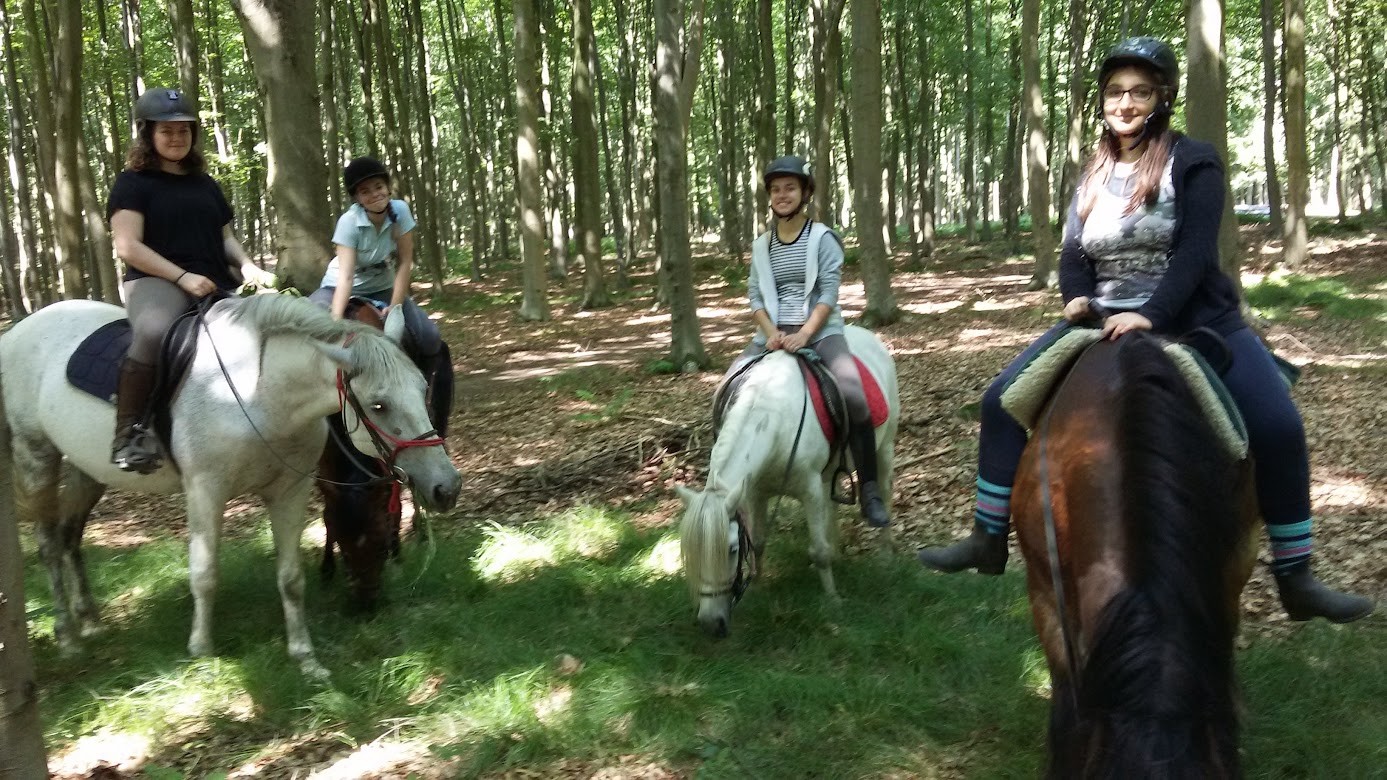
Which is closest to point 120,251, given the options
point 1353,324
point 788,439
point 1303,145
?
point 788,439

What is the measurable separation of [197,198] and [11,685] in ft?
10.4

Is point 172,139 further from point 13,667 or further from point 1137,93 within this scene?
point 1137,93

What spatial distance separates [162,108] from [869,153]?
1064 centimetres

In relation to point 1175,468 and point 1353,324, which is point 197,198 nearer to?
point 1175,468

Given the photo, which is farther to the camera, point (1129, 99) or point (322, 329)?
point (322, 329)

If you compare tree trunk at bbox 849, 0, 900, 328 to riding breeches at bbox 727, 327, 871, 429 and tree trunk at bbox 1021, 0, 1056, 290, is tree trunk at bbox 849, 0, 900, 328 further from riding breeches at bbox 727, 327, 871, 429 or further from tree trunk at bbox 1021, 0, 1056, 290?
riding breeches at bbox 727, 327, 871, 429

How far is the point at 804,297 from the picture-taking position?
223 inches

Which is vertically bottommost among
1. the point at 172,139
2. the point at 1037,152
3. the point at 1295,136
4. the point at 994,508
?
the point at 994,508

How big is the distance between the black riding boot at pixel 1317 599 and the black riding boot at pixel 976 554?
1.00m

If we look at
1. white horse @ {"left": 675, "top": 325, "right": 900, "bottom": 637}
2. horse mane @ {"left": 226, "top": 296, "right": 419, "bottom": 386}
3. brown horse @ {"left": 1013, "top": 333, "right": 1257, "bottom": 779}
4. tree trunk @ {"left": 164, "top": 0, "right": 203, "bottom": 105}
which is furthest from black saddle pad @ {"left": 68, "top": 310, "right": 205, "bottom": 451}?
tree trunk @ {"left": 164, "top": 0, "right": 203, "bottom": 105}

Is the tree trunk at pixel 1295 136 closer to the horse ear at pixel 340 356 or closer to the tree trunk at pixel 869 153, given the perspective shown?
the tree trunk at pixel 869 153

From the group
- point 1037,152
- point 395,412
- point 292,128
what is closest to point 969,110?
point 1037,152

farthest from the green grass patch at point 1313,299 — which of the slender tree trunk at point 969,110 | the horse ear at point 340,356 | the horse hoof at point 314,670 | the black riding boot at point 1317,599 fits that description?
the slender tree trunk at point 969,110

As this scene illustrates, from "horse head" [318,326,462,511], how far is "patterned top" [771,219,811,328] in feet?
7.64
